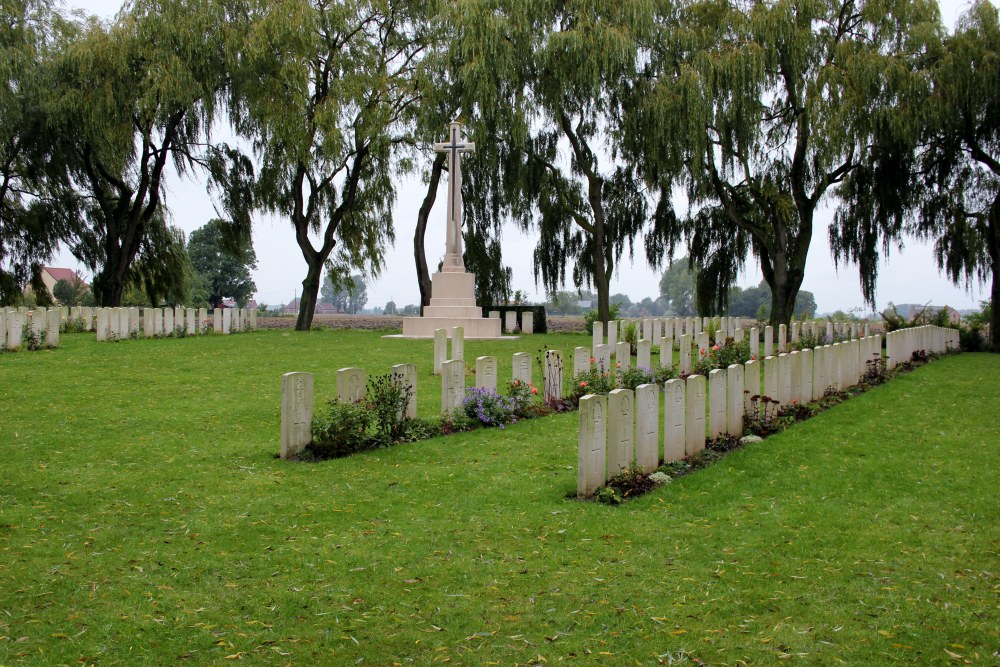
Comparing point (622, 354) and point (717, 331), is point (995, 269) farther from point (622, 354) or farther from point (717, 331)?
point (622, 354)

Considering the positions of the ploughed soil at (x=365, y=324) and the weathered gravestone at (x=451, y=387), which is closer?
the weathered gravestone at (x=451, y=387)

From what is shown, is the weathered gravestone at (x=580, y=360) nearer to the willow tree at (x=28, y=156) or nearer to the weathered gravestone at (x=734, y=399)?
the weathered gravestone at (x=734, y=399)

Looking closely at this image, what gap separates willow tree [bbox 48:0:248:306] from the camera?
22.5 m

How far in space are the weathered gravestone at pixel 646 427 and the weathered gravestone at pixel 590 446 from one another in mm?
534

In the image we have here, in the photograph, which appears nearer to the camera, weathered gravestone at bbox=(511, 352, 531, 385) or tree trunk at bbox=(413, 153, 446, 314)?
weathered gravestone at bbox=(511, 352, 531, 385)

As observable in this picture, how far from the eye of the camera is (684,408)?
755 centimetres

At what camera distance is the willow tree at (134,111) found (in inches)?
885

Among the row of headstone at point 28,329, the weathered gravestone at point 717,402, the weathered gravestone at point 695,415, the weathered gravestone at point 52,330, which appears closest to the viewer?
the weathered gravestone at point 695,415

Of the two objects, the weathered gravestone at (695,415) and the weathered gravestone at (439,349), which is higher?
the weathered gravestone at (439,349)

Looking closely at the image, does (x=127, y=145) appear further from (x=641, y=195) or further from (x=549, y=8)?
(x=641, y=195)

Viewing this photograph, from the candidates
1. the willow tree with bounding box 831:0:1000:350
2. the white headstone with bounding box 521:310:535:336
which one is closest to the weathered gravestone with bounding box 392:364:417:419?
the white headstone with bounding box 521:310:535:336

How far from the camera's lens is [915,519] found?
5.84 metres

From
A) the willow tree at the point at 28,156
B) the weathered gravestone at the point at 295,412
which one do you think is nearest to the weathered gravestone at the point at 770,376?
the weathered gravestone at the point at 295,412

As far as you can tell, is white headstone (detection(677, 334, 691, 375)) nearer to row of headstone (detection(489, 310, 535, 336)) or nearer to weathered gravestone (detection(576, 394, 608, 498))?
weathered gravestone (detection(576, 394, 608, 498))
